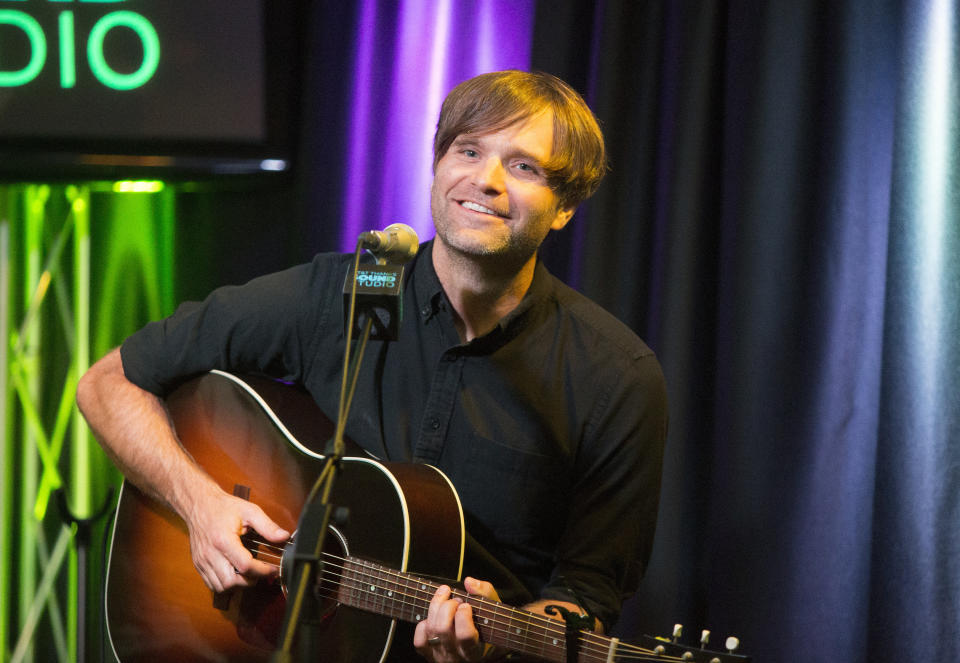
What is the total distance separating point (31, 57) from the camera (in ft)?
10.1

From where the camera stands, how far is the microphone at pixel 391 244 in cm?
160

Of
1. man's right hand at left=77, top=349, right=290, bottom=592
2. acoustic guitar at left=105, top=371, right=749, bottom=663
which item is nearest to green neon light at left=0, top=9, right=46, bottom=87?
man's right hand at left=77, top=349, right=290, bottom=592

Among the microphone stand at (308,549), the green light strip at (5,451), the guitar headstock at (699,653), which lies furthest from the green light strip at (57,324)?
the guitar headstock at (699,653)

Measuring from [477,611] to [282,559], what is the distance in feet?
1.44

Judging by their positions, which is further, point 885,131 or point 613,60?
point 613,60

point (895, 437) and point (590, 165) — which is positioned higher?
point (590, 165)

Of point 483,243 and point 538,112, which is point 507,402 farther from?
point 538,112

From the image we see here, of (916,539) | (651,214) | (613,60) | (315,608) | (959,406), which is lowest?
(916,539)

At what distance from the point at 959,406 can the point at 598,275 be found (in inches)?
38.9

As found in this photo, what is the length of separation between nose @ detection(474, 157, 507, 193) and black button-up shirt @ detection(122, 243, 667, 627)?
273 mm

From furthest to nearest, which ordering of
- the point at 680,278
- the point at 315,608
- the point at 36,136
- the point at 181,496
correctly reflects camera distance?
the point at 36,136 → the point at 680,278 → the point at 181,496 → the point at 315,608

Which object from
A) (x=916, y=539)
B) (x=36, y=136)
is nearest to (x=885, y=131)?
(x=916, y=539)

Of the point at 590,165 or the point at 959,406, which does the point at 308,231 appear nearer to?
the point at 590,165

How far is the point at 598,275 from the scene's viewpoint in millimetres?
2754
